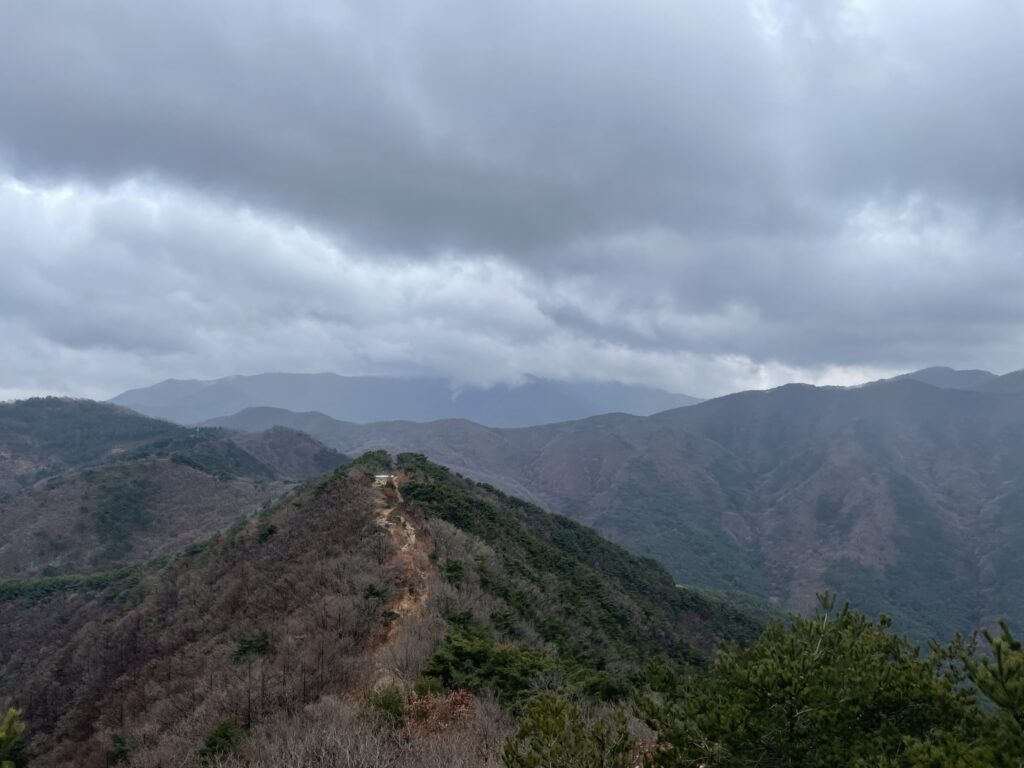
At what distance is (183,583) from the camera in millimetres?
49156

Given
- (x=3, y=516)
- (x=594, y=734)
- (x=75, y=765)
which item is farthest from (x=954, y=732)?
(x=3, y=516)

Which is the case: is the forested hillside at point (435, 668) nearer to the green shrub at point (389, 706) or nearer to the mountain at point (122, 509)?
the green shrub at point (389, 706)

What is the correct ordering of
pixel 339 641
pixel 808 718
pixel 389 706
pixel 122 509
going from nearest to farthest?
pixel 808 718
pixel 389 706
pixel 339 641
pixel 122 509

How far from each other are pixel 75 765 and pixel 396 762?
75.6ft

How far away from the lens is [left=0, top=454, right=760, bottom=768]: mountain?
57.4ft

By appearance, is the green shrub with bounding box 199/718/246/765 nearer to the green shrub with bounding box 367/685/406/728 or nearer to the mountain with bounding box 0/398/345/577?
the green shrub with bounding box 367/685/406/728

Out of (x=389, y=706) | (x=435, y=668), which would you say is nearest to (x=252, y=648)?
(x=435, y=668)

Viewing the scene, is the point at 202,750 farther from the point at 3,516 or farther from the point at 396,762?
the point at 3,516

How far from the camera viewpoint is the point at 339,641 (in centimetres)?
2572

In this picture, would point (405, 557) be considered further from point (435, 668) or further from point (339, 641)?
point (435, 668)

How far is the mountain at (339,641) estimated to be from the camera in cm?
1750

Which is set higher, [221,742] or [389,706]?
[389,706]

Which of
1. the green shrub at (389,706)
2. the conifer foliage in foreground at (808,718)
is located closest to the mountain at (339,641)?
the green shrub at (389,706)

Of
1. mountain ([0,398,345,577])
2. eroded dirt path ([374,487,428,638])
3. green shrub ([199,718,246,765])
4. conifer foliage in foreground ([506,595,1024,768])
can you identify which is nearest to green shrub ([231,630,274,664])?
eroded dirt path ([374,487,428,638])
